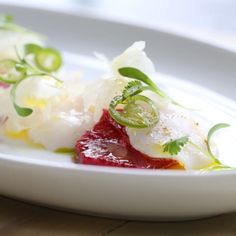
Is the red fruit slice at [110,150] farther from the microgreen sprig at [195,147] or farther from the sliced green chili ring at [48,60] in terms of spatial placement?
the sliced green chili ring at [48,60]

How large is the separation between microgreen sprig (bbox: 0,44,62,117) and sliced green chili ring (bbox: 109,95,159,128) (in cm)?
25

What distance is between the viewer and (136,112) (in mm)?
1504

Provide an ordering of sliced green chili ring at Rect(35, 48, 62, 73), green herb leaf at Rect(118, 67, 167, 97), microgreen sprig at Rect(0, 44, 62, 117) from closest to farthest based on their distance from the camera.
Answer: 1. green herb leaf at Rect(118, 67, 167, 97)
2. microgreen sprig at Rect(0, 44, 62, 117)
3. sliced green chili ring at Rect(35, 48, 62, 73)

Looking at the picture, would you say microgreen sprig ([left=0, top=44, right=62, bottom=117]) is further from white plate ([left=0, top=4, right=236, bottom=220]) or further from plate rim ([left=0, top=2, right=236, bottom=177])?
white plate ([left=0, top=4, right=236, bottom=220])

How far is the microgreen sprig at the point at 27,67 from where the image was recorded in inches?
67.2

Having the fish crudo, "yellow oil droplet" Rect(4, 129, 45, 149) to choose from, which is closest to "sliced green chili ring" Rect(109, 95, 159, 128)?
the fish crudo

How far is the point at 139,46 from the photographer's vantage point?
165 cm

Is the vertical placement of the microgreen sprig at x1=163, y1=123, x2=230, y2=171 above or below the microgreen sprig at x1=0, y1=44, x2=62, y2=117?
below

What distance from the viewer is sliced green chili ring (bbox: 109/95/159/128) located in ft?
4.86

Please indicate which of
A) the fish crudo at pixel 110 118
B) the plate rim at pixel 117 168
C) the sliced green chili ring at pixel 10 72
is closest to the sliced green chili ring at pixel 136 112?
the fish crudo at pixel 110 118

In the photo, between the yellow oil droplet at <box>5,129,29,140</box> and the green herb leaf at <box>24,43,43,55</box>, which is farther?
the green herb leaf at <box>24,43,43,55</box>

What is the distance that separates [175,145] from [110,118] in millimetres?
191

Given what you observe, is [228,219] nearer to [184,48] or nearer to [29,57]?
[29,57]

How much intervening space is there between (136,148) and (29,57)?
2.15 feet
